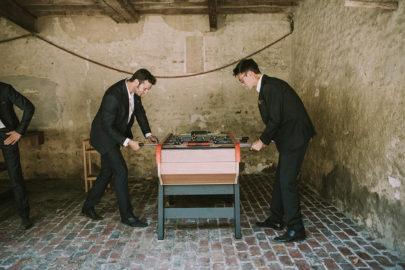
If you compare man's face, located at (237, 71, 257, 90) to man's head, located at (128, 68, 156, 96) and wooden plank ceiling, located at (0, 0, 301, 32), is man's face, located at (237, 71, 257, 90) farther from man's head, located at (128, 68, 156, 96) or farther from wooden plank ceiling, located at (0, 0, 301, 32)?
wooden plank ceiling, located at (0, 0, 301, 32)

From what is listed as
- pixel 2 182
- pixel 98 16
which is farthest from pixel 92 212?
pixel 98 16

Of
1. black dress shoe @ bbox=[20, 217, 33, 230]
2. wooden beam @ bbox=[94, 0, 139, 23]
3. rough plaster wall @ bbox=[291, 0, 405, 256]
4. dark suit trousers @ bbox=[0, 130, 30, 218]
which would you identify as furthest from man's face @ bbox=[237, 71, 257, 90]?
black dress shoe @ bbox=[20, 217, 33, 230]

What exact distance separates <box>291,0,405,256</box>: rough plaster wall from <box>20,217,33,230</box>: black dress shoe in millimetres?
4177

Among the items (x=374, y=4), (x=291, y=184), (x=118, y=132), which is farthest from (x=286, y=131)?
(x=118, y=132)

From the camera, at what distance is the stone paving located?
258cm

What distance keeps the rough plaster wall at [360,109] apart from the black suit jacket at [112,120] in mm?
2896

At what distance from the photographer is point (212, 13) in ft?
15.9

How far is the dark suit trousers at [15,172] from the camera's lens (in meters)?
3.28

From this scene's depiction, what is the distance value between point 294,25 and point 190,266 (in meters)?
Answer: 4.90

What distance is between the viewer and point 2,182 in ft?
18.0

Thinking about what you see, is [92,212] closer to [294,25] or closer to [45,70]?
[45,70]

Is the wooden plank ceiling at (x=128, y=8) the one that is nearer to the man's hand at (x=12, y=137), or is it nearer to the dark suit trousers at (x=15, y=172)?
the man's hand at (x=12, y=137)

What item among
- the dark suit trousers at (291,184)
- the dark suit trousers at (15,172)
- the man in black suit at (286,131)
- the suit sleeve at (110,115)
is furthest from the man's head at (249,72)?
the dark suit trousers at (15,172)

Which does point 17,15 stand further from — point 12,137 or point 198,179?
point 198,179
